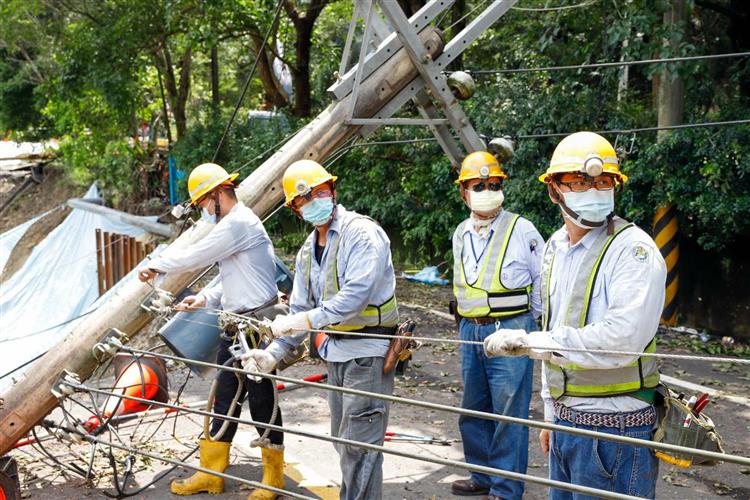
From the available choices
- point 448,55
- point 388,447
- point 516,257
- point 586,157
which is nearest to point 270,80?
point 448,55

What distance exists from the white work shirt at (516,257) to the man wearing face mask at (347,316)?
30.3 inches

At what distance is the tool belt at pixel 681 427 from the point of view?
11.3ft

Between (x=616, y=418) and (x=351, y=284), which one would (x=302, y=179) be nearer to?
(x=351, y=284)

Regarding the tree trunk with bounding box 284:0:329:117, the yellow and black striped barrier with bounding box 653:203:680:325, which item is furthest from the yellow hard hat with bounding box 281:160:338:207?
the tree trunk with bounding box 284:0:329:117

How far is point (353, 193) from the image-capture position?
16.9 m

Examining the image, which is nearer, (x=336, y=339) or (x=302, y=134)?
(x=336, y=339)

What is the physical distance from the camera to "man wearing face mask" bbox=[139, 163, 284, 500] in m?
6.07

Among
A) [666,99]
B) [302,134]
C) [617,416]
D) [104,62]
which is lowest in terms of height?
[617,416]

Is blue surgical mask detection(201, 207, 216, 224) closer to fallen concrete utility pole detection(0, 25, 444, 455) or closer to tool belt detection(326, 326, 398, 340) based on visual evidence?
fallen concrete utility pole detection(0, 25, 444, 455)

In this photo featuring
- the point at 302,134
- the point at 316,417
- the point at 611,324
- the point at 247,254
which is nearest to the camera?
the point at 611,324

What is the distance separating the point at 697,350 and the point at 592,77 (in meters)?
4.31

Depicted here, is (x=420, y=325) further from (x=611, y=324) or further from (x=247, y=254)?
(x=611, y=324)

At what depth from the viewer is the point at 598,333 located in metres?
3.38

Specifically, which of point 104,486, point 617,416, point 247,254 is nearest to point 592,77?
point 247,254
